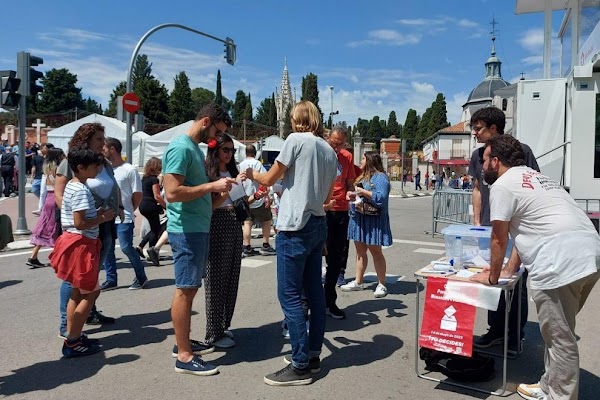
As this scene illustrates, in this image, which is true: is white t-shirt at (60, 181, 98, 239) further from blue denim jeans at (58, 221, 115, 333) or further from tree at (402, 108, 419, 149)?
tree at (402, 108, 419, 149)

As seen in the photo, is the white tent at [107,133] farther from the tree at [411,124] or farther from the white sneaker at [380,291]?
the tree at [411,124]

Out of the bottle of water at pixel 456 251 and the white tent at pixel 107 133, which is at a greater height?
the white tent at pixel 107 133

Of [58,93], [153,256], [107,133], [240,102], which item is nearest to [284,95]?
[240,102]

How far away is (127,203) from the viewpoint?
655cm

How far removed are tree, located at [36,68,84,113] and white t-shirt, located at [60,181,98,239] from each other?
288 feet

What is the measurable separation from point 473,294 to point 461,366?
25.2 inches

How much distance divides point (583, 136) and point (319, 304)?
6.50m

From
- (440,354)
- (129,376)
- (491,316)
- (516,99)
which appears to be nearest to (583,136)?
(516,99)

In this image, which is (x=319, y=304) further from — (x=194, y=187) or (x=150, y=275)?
(x=150, y=275)

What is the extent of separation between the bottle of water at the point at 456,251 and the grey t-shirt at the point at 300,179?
119cm

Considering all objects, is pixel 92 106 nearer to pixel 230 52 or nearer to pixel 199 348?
pixel 230 52

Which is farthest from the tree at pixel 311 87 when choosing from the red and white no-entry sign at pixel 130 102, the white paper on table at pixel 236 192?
the white paper on table at pixel 236 192

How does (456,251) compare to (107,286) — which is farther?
(107,286)

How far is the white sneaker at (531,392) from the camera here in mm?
Answer: 3492
